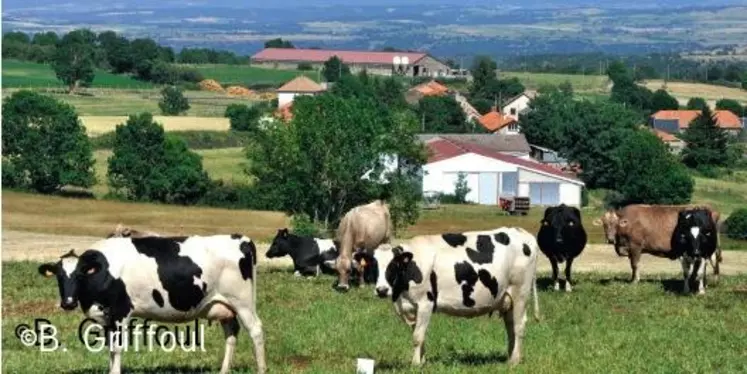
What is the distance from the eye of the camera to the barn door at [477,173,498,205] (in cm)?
9062

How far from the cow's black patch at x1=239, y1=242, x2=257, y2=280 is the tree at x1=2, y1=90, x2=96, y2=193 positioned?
69.7 metres

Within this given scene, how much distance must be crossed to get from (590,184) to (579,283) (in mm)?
79317

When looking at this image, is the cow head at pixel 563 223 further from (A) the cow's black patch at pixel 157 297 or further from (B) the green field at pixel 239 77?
(B) the green field at pixel 239 77

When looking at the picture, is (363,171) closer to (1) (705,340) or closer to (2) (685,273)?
(2) (685,273)

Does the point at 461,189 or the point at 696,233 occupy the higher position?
the point at 696,233

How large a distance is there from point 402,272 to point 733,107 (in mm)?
153397

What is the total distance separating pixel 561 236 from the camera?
2533cm

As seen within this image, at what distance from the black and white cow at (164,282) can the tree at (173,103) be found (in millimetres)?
113964

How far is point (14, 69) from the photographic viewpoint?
524 feet

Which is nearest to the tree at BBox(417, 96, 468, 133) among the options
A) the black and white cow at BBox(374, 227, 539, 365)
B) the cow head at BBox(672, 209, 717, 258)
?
the cow head at BBox(672, 209, 717, 258)

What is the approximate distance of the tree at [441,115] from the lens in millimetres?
130125

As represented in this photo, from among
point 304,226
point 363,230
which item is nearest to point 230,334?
point 363,230

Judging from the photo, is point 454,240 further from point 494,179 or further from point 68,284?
point 494,179

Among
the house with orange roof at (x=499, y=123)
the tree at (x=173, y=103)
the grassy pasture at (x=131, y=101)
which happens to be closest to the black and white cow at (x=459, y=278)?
the grassy pasture at (x=131, y=101)
